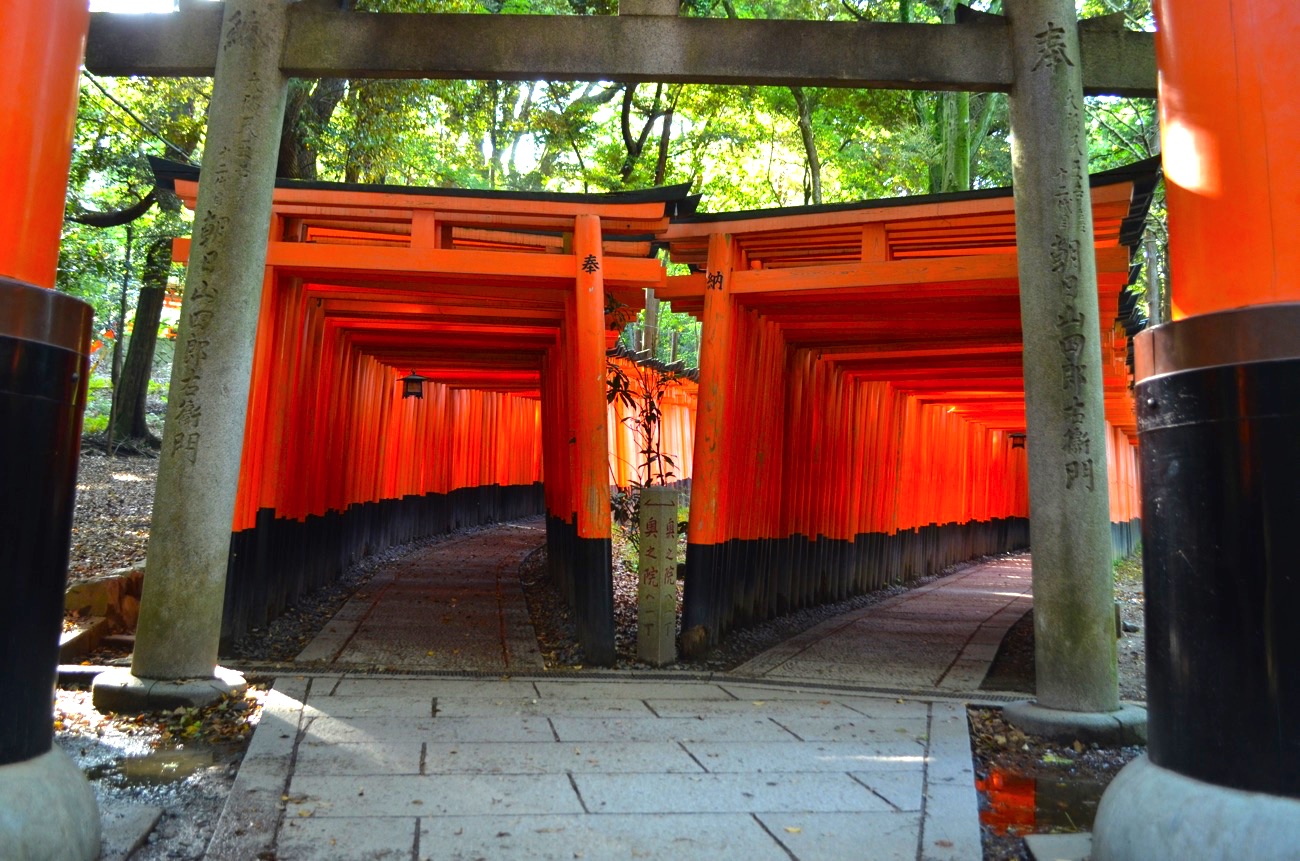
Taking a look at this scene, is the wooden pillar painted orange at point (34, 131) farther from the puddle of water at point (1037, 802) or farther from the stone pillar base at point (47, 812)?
the puddle of water at point (1037, 802)

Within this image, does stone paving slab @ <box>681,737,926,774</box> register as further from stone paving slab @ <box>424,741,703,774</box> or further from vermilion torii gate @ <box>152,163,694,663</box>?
vermilion torii gate @ <box>152,163,694,663</box>

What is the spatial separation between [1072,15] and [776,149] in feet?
49.8

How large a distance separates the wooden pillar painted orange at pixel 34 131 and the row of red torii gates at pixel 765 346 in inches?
0.5

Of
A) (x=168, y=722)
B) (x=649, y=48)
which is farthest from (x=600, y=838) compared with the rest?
(x=649, y=48)

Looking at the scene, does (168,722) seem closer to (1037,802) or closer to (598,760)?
(598,760)

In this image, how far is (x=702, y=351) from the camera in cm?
782

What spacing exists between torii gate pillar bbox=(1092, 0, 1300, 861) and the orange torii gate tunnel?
2826mm

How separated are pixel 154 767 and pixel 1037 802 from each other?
11.7ft

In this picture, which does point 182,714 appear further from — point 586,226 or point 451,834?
point 586,226

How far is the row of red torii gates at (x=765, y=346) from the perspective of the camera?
2.43m

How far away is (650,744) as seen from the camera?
4648 millimetres

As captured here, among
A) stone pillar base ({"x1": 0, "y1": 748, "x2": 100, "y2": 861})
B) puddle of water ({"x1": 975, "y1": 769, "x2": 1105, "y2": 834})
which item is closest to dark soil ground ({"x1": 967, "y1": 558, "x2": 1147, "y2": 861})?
puddle of water ({"x1": 975, "y1": 769, "x2": 1105, "y2": 834})

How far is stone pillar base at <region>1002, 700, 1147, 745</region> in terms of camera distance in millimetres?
4980

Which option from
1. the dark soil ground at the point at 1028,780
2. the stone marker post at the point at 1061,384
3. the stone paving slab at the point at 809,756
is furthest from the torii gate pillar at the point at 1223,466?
the stone marker post at the point at 1061,384
